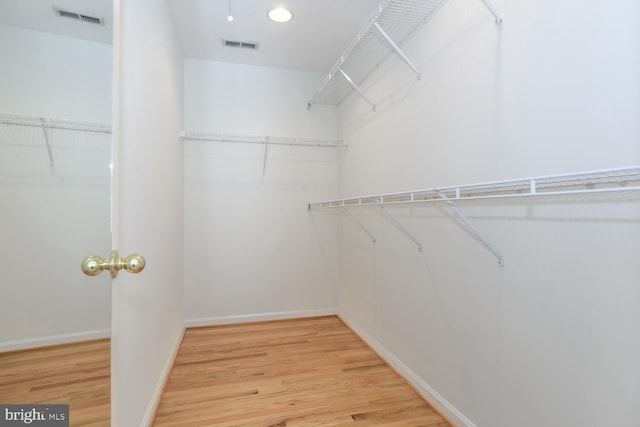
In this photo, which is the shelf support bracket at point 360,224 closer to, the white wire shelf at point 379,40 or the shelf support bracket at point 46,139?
the white wire shelf at point 379,40

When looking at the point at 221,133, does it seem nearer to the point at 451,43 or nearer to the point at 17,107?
the point at 451,43

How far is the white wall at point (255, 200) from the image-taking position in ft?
9.70

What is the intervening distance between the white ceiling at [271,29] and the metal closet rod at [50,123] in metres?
1.63

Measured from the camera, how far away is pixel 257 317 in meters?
3.12

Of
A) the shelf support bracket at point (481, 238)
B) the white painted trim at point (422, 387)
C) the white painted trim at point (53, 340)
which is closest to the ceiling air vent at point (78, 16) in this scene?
the white painted trim at point (53, 340)

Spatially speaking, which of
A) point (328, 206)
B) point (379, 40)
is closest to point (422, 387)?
point (328, 206)

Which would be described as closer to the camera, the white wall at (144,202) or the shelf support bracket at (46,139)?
the shelf support bracket at (46,139)

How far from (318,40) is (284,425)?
2.75m

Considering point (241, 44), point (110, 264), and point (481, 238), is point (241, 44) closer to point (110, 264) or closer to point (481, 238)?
point (110, 264)

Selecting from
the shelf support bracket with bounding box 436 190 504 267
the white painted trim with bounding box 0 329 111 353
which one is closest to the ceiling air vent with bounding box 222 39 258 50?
the shelf support bracket with bounding box 436 190 504 267

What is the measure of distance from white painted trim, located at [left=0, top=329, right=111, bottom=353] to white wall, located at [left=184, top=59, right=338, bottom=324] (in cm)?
202

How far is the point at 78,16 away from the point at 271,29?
1.78 metres

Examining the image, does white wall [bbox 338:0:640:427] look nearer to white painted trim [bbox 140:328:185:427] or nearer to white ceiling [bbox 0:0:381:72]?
white ceiling [bbox 0:0:381:72]

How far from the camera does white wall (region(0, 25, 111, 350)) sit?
69 cm
